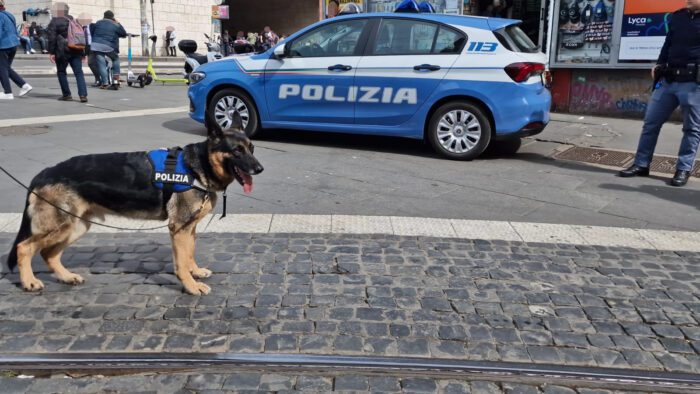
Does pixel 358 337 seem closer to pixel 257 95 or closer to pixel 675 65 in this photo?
pixel 675 65

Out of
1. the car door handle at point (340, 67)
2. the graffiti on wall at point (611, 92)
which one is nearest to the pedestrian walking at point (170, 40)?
the graffiti on wall at point (611, 92)

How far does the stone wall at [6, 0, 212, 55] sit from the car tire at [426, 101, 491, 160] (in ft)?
88.6

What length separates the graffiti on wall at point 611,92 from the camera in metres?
11.3

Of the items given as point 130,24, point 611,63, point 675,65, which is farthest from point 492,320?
point 130,24

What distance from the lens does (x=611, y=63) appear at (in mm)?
11359

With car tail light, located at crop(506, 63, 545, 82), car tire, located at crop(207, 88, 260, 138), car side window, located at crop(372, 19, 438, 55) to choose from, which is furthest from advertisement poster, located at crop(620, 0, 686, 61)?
car tire, located at crop(207, 88, 260, 138)

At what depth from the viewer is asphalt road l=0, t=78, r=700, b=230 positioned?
18.9 ft

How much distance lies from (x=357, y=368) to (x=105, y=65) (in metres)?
14.5

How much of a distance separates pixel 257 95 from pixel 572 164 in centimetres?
439

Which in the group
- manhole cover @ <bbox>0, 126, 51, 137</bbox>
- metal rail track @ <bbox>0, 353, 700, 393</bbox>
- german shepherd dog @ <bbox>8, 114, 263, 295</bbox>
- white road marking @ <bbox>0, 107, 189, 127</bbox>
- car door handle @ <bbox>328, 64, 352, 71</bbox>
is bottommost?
metal rail track @ <bbox>0, 353, 700, 393</bbox>

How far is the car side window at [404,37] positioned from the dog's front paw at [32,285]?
5369 millimetres

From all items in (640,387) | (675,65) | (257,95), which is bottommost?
(640,387)

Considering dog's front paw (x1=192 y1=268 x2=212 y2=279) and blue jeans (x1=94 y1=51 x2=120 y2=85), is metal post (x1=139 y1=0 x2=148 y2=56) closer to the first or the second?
blue jeans (x1=94 y1=51 x2=120 y2=85)

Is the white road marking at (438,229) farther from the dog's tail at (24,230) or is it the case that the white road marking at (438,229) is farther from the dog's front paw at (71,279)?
the dog's tail at (24,230)
